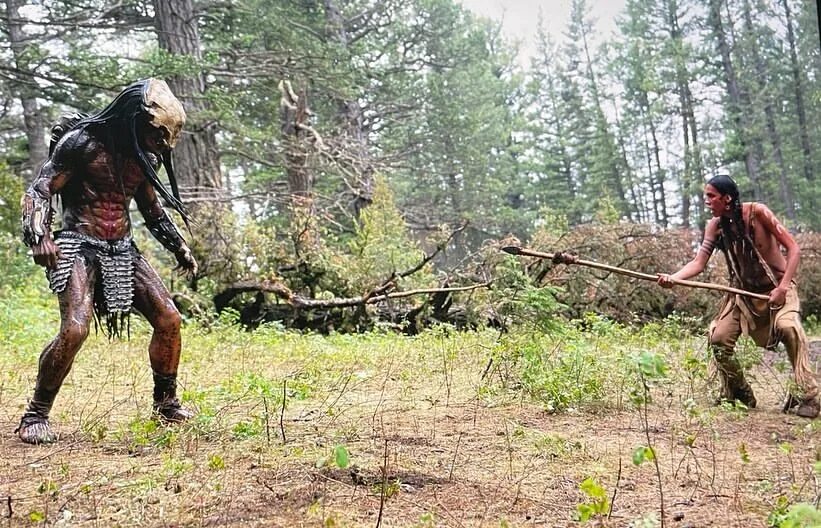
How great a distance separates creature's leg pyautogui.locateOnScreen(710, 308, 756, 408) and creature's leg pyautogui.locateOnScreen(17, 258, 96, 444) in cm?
463

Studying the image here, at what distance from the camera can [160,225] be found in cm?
467

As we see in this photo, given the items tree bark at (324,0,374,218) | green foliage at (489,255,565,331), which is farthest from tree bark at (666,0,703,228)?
green foliage at (489,255,565,331)

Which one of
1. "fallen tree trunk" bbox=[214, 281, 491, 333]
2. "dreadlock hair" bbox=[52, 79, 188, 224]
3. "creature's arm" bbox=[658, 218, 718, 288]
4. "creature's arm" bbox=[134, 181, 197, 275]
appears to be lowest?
"fallen tree trunk" bbox=[214, 281, 491, 333]

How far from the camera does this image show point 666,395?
5375 millimetres

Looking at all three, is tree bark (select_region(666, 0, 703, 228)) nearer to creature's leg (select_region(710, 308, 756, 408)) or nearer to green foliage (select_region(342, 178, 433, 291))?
green foliage (select_region(342, 178, 433, 291))

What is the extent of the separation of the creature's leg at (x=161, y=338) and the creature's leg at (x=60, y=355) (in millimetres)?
345

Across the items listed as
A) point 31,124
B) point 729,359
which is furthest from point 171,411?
point 31,124

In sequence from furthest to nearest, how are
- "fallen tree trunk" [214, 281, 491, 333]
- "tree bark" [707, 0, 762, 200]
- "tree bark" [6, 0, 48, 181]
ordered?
"tree bark" [707, 0, 762, 200] < "tree bark" [6, 0, 48, 181] < "fallen tree trunk" [214, 281, 491, 333]

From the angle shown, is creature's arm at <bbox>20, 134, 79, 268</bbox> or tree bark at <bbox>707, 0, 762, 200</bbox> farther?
tree bark at <bbox>707, 0, 762, 200</bbox>

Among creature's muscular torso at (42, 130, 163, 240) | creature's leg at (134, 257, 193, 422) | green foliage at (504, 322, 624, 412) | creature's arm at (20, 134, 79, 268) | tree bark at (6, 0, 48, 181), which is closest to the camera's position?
creature's arm at (20, 134, 79, 268)

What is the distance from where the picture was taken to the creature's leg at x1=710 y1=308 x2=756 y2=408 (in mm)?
5207

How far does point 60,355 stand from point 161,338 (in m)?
0.60

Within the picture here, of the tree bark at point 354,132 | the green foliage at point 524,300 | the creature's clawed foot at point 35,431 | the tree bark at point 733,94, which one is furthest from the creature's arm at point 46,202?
the tree bark at point 733,94

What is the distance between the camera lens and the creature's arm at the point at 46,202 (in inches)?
149
